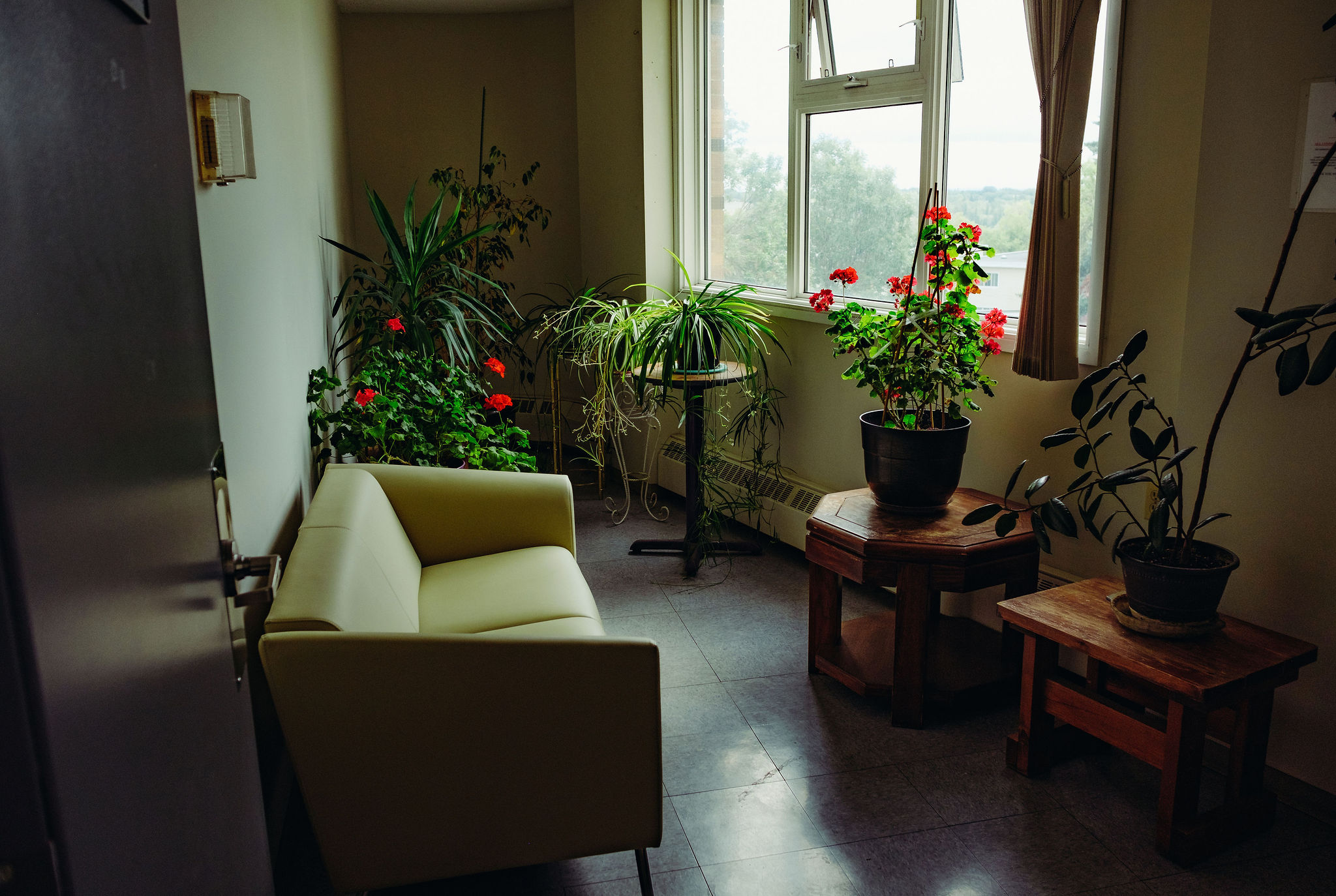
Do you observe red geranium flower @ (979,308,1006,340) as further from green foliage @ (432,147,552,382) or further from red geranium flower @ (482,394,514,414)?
green foliage @ (432,147,552,382)

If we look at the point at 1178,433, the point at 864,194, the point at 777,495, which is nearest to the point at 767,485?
the point at 777,495

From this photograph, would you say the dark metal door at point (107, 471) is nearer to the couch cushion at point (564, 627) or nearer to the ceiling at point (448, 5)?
the couch cushion at point (564, 627)

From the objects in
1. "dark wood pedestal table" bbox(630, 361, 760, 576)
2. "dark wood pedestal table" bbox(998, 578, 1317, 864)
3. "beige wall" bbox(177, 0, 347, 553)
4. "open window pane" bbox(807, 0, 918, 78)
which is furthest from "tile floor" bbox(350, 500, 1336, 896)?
"open window pane" bbox(807, 0, 918, 78)

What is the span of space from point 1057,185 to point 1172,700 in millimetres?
1409

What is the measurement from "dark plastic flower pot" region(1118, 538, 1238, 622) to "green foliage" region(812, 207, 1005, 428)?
0.73 metres

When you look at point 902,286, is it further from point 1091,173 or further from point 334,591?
point 334,591

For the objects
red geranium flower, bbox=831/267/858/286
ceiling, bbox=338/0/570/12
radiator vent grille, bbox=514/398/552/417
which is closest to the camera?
red geranium flower, bbox=831/267/858/286

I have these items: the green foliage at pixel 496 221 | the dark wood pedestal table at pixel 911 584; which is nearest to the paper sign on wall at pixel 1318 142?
the dark wood pedestal table at pixel 911 584

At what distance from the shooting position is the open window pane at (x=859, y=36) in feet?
11.3

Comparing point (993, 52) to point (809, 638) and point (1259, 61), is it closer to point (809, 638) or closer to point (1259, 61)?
point (1259, 61)

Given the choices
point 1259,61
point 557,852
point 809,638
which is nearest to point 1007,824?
point 809,638

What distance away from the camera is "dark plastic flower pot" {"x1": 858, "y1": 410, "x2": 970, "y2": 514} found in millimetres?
2775

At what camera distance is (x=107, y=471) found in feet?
2.40

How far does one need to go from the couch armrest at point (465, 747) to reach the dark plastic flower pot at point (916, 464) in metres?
1.27
